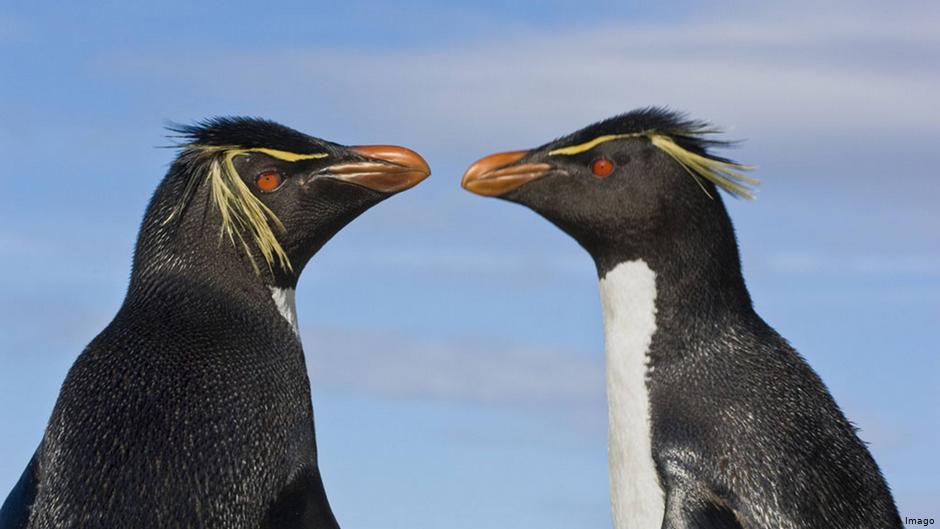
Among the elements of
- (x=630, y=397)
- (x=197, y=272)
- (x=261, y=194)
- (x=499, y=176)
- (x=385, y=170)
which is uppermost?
(x=499, y=176)

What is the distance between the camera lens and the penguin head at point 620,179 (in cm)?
651

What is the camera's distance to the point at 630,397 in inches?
252

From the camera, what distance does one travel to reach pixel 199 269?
611 cm

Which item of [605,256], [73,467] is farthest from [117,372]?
[605,256]

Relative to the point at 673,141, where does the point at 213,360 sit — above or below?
below

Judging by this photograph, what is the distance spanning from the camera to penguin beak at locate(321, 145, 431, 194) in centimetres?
645

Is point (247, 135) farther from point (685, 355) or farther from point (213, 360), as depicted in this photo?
point (685, 355)

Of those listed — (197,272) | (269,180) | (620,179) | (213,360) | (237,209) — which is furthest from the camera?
(620,179)

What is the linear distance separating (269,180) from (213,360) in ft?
3.28

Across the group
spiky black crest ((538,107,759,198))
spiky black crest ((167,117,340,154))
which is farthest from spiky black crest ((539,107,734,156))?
spiky black crest ((167,117,340,154))

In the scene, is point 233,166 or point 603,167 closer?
point 233,166

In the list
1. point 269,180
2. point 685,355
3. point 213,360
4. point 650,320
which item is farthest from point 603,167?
point 213,360

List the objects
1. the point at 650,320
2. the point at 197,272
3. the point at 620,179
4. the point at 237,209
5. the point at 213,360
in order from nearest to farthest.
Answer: the point at 213,360
the point at 197,272
the point at 237,209
the point at 650,320
the point at 620,179

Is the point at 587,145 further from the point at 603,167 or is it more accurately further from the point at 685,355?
the point at 685,355
